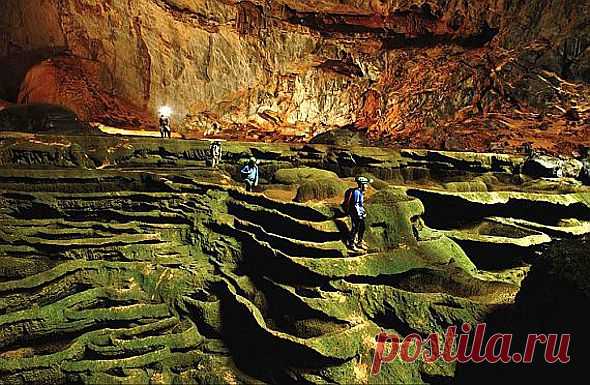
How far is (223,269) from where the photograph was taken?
7012 mm

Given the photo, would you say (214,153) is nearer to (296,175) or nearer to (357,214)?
(296,175)

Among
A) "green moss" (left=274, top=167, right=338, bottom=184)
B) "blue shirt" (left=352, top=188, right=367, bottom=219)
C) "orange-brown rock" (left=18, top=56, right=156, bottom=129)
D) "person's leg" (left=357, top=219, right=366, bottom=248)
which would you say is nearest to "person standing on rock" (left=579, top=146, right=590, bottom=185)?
"green moss" (left=274, top=167, right=338, bottom=184)

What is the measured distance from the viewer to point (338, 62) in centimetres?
1631

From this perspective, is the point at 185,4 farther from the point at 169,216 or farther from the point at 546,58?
the point at 546,58

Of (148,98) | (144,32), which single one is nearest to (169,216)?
(148,98)

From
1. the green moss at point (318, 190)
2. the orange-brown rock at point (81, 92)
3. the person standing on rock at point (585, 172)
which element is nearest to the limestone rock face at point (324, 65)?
the orange-brown rock at point (81, 92)

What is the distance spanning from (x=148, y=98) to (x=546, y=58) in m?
15.5

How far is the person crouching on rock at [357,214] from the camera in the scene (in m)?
6.11

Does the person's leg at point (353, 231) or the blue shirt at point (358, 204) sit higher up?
the blue shirt at point (358, 204)

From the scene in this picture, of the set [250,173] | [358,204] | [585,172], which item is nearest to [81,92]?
[250,173]

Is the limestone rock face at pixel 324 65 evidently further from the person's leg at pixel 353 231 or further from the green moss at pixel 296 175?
the person's leg at pixel 353 231

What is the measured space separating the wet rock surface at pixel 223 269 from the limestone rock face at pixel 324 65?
630cm

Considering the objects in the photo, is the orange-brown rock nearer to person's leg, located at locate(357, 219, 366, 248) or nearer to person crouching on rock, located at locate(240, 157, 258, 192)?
person crouching on rock, located at locate(240, 157, 258, 192)

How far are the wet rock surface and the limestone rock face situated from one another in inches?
248
